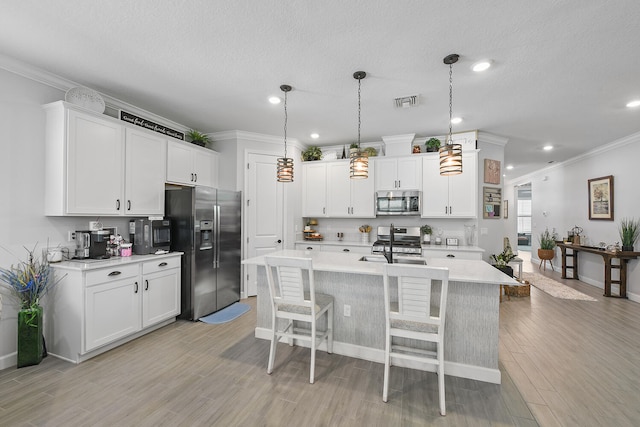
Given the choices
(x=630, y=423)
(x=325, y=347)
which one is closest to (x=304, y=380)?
(x=325, y=347)

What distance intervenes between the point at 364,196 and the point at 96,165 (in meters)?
3.89

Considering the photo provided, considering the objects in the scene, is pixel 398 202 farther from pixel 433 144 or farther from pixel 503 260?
pixel 503 260

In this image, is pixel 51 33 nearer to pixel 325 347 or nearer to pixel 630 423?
pixel 325 347

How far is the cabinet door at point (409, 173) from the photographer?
4855mm

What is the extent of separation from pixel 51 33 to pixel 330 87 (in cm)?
245

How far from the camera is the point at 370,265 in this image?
2.74 meters

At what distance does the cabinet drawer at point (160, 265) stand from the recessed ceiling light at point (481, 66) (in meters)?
4.03

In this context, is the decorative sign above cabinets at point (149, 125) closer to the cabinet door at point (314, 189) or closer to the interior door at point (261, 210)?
the interior door at point (261, 210)

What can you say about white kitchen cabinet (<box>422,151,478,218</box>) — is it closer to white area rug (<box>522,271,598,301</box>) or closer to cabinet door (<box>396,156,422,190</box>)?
cabinet door (<box>396,156,422,190</box>)

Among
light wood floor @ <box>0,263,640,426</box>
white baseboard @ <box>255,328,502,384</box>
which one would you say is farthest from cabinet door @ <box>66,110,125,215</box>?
white baseboard @ <box>255,328,502,384</box>

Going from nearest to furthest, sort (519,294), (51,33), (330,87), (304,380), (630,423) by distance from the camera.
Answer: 1. (630,423)
2. (51,33)
3. (304,380)
4. (330,87)
5. (519,294)

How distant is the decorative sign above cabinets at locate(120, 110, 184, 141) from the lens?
3609 millimetres

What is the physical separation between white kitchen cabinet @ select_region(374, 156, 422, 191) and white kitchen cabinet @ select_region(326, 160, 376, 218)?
0.13m

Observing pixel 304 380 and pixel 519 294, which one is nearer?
pixel 304 380
